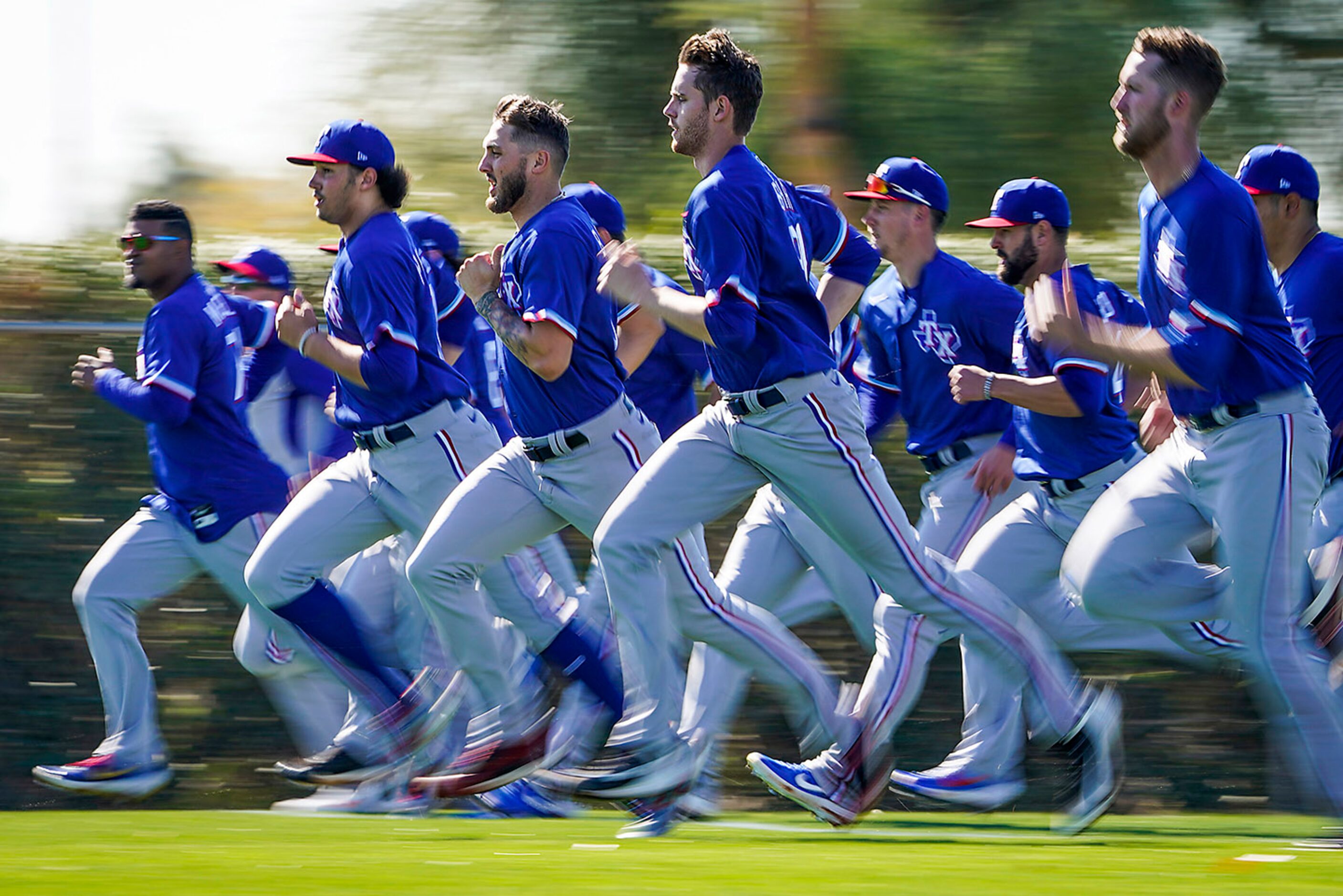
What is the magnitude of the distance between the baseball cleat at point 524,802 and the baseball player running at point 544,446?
28.9 inches

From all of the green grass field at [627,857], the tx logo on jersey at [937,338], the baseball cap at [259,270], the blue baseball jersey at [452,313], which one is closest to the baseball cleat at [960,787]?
the green grass field at [627,857]

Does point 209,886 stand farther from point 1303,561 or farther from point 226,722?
point 226,722

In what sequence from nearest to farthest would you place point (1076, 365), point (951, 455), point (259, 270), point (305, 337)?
point (305, 337) → point (1076, 365) → point (951, 455) → point (259, 270)

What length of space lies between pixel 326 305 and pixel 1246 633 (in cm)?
345

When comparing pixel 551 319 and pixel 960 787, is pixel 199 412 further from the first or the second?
pixel 960 787

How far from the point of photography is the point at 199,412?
732cm

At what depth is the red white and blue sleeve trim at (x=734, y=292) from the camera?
5496mm

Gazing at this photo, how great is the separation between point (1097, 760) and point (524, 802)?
2.21 meters

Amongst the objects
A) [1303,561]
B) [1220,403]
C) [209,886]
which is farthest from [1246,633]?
[209,886]

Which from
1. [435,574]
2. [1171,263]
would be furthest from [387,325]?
[1171,263]

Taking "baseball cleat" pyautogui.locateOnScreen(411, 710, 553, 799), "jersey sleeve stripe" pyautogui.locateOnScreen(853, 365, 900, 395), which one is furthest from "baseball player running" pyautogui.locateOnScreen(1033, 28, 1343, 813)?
"baseball cleat" pyautogui.locateOnScreen(411, 710, 553, 799)

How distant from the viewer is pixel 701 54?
231 inches

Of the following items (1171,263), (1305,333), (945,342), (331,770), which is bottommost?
(331,770)

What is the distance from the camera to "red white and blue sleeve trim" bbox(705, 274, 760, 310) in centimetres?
550
